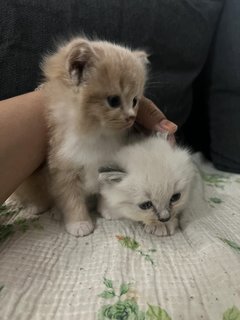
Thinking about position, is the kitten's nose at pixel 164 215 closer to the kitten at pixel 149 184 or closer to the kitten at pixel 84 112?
the kitten at pixel 149 184

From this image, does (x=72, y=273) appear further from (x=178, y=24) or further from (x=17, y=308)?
(x=178, y=24)

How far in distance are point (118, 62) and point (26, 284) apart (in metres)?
0.51

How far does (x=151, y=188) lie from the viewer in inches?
37.9

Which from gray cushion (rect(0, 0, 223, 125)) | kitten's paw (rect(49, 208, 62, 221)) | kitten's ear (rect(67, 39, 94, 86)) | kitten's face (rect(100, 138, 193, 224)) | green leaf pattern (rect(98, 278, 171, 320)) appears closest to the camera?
green leaf pattern (rect(98, 278, 171, 320))

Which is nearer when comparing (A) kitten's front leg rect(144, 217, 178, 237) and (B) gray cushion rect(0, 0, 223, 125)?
(A) kitten's front leg rect(144, 217, 178, 237)

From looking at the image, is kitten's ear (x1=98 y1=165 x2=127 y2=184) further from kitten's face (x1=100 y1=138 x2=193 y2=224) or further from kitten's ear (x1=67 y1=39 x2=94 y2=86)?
kitten's ear (x1=67 y1=39 x2=94 y2=86)

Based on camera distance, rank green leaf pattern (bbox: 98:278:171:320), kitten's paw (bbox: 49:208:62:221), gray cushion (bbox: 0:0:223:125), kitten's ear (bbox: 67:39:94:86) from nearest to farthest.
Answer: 1. green leaf pattern (bbox: 98:278:171:320)
2. kitten's ear (bbox: 67:39:94:86)
3. kitten's paw (bbox: 49:208:62:221)
4. gray cushion (bbox: 0:0:223:125)

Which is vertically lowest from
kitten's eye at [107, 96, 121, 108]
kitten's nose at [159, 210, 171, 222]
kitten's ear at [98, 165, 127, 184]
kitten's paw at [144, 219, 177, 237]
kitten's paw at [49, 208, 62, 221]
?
kitten's paw at [144, 219, 177, 237]

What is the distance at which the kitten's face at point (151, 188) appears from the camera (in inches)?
38.2

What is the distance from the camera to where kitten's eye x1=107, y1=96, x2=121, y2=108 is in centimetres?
91

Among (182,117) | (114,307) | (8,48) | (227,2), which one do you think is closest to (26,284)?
(114,307)

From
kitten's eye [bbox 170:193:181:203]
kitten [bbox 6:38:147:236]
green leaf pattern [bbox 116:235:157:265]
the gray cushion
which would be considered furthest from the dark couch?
green leaf pattern [bbox 116:235:157:265]

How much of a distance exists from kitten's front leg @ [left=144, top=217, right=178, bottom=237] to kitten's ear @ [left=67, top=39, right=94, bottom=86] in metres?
0.39

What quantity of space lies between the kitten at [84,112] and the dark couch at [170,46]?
0.22m
